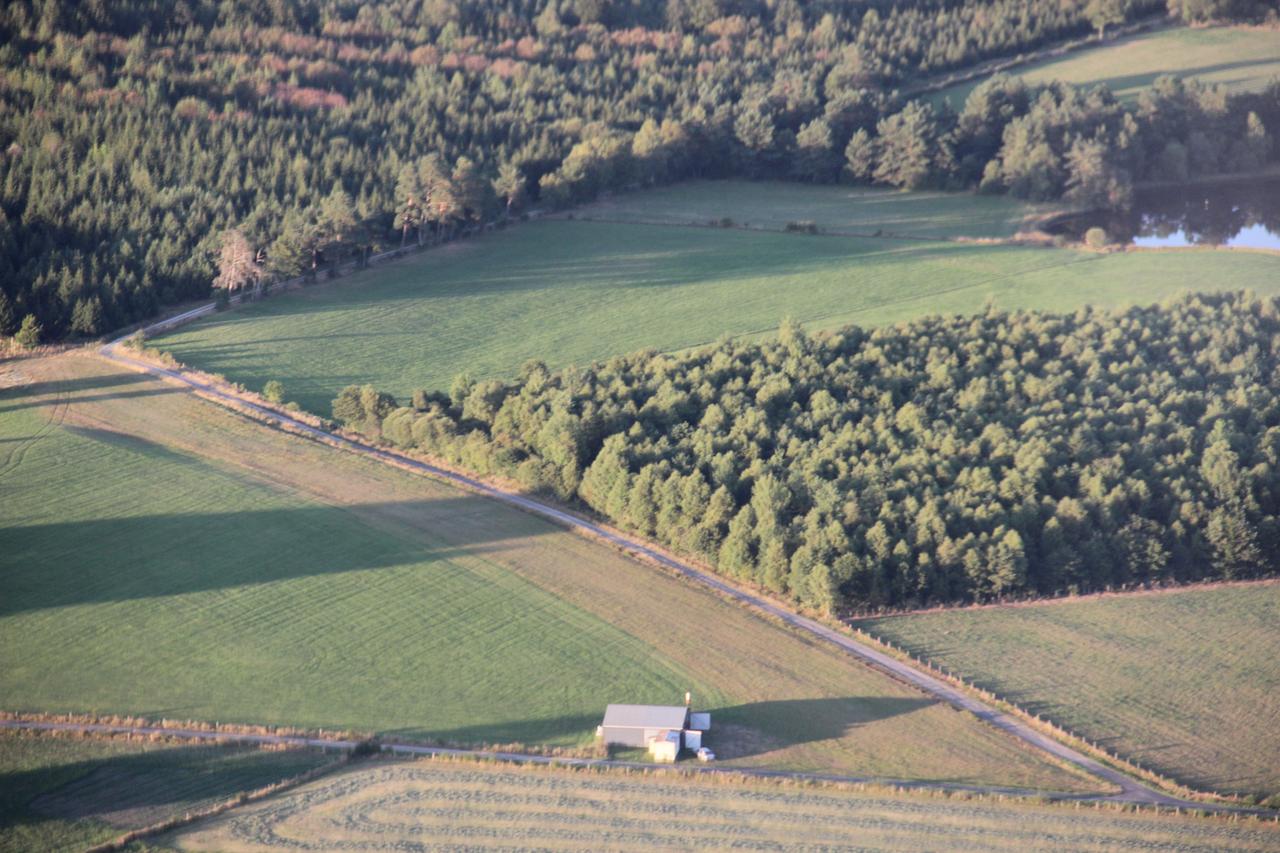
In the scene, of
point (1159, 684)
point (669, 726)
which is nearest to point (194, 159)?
point (669, 726)

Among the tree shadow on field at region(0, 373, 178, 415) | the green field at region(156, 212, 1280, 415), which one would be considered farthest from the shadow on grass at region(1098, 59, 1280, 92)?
the tree shadow on field at region(0, 373, 178, 415)

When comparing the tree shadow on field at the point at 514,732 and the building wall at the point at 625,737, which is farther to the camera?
the tree shadow on field at the point at 514,732

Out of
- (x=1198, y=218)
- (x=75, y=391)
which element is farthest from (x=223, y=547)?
(x=1198, y=218)

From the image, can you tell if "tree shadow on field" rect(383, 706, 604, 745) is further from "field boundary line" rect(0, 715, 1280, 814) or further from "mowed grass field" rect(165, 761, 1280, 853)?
"mowed grass field" rect(165, 761, 1280, 853)

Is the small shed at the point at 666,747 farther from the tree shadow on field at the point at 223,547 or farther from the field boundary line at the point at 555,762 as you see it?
the tree shadow on field at the point at 223,547

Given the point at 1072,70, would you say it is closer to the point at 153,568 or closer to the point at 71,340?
the point at 71,340

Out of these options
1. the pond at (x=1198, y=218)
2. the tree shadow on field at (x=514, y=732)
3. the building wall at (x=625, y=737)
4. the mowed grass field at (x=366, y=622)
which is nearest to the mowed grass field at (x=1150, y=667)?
the mowed grass field at (x=366, y=622)
